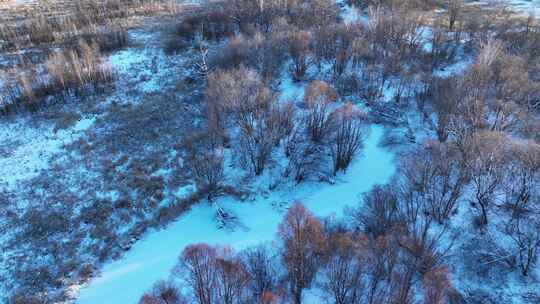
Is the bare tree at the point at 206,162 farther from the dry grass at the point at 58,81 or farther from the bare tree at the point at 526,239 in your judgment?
the bare tree at the point at 526,239

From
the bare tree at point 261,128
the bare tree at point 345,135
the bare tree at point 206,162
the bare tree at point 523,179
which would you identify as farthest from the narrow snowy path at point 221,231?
A: the bare tree at point 523,179

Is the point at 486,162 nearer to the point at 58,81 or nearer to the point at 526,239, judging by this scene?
the point at 526,239

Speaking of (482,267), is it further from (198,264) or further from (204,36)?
(204,36)

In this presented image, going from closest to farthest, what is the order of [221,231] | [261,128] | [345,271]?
[345,271], [221,231], [261,128]

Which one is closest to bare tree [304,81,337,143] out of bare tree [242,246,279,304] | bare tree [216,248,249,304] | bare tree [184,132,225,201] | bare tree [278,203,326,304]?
bare tree [184,132,225,201]

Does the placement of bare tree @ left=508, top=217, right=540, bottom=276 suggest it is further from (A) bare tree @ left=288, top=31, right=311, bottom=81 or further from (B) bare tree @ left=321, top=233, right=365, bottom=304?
(A) bare tree @ left=288, top=31, right=311, bottom=81

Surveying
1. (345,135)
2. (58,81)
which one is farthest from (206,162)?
(58,81)
